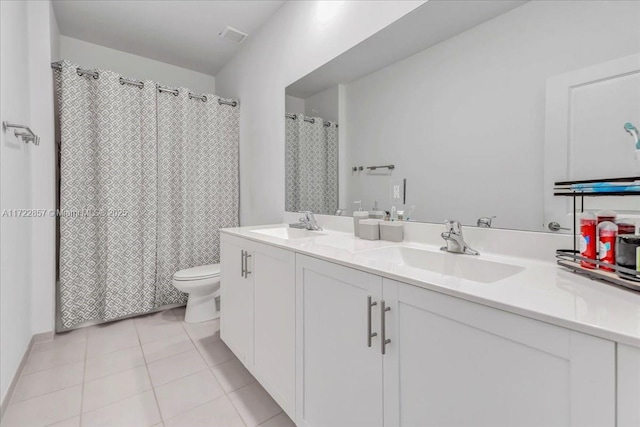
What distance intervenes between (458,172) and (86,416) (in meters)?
2.02

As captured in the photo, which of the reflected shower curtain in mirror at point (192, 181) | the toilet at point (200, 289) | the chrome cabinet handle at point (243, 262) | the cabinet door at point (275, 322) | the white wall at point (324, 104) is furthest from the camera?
the reflected shower curtain in mirror at point (192, 181)

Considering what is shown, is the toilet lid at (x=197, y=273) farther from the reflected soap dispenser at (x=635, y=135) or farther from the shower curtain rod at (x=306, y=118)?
the reflected soap dispenser at (x=635, y=135)

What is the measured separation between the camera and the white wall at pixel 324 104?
1.82 meters

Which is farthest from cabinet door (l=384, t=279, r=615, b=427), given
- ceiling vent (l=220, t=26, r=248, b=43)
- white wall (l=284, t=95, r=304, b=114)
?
ceiling vent (l=220, t=26, r=248, b=43)

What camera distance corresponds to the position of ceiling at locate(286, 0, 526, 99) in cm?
115

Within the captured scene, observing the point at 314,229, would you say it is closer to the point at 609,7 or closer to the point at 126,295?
the point at 609,7

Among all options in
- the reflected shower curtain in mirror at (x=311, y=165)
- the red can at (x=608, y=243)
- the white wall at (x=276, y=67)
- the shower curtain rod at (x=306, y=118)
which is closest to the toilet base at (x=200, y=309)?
the white wall at (x=276, y=67)

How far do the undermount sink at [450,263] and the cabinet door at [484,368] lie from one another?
358mm

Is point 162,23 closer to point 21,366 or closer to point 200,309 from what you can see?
point 200,309

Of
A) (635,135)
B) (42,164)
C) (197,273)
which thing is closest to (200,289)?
(197,273)

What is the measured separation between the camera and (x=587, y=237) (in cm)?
79

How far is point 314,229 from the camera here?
1.92m

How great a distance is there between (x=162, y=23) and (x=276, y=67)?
1.04m

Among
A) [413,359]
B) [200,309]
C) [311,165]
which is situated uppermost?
[311,165]
